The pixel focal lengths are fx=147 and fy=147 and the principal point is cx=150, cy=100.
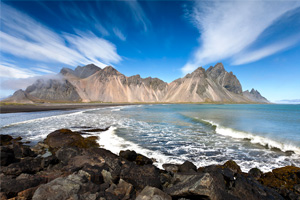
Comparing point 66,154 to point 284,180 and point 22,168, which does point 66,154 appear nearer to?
point 22,168

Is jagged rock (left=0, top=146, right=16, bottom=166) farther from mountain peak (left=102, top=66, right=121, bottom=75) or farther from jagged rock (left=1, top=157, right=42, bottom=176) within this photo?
mountain peak (left=102, top=66, right=121, bottom=75)

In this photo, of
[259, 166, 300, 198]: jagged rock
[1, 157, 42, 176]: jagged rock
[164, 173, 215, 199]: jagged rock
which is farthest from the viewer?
[1, 157, 42, 176]: jagged rock

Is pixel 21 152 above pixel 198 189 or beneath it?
beneath

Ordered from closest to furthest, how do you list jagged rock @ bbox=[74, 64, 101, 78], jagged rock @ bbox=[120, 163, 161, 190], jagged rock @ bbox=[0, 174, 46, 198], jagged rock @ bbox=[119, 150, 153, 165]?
jagged rock @ bbox=[0, 174, 46, 198] → jagged rock @ bbox=[120, 163, 161, 190] → jagged rock @ bbox=[119, 150, 153, 165] → jagged rock @ bbox=[74, 64, 101, 78]

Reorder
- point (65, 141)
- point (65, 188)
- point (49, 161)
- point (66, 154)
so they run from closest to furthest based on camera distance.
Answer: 1. point (65, 188)
2. point (49, 161)
3. point (66, 154)
4. point (65, 141)

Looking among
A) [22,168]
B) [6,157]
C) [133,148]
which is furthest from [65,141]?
[133,148]

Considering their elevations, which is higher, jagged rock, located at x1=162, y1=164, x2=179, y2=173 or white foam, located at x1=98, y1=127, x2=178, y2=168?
jagged rock, located at x1=162, y1=164, x2=179, y2=173

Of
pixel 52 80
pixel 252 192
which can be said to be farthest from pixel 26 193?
pixel 52 80

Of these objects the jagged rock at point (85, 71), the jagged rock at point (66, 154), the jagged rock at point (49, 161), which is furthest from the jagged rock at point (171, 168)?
the jagged rock at point (85, 71)

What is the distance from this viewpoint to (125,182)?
503 cm

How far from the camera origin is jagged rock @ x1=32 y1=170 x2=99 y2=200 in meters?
4.06

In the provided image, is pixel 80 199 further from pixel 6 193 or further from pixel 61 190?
pixel 6 193

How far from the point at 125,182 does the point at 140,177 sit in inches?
23.3

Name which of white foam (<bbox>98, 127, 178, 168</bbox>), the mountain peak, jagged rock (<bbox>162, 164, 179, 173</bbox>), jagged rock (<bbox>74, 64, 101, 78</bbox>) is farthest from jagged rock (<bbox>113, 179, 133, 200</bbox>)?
jagged rock (<bbox>74, 64, 101, 78</bbox>)
